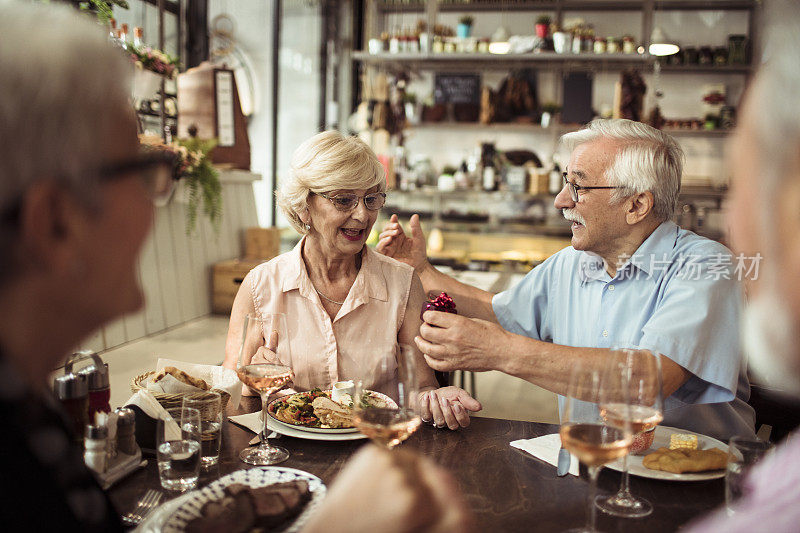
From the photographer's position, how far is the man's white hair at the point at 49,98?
2.07 ft

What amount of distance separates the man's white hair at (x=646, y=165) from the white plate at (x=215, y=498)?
1387mm

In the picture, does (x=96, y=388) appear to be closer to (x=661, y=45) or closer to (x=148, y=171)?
(x=148, y=171)

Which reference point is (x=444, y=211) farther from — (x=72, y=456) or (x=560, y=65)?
(x=72, y=456)

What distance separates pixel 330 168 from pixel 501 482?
1146 millimetres

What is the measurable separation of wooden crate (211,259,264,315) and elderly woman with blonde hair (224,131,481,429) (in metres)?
1.67

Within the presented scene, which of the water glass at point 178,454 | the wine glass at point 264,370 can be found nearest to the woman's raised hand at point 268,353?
the wine glass at point 264,370

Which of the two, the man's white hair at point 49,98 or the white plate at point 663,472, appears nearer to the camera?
the man's white hair at point 49,98

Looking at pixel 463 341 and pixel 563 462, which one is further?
pixel 463 341

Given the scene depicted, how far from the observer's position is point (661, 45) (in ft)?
20.5

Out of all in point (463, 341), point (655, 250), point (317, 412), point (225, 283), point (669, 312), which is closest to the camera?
point (317, 412)

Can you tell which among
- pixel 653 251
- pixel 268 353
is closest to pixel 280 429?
pixel 268 353

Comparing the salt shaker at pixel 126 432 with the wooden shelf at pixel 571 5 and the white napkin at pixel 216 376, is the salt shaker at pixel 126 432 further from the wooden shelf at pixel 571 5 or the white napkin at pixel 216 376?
the wooden shelf at pixel 571 5

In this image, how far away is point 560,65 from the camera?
6562 mm

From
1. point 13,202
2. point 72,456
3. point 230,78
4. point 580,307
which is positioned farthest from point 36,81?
point 230,78
